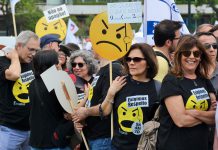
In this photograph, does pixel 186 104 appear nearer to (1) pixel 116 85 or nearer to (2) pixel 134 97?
(2) pixel 134 97

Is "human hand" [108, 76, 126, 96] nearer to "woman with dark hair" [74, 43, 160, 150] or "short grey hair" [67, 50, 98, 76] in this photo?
"woman with dark hair" [74, 43, 160, 150]

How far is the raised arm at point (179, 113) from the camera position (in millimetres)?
4148

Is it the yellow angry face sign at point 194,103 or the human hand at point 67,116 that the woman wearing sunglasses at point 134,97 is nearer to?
the yellow angry face sign at point 194,103

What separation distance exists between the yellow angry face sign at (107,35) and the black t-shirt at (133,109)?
48 centimetres

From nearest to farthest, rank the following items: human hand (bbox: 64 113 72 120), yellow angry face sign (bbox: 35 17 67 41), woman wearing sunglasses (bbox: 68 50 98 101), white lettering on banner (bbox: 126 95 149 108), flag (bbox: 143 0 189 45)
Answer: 1. white lettering on banner (bbox: 126 95 149 108)
2. human hand (bbox: 64 113 72 120)
3. woman wearing sunglasses (bbox: 68 50 98 101)
4. flag (bbox: 143 0 189 45)
5. yellow angry face sign (bbox: 35 17 67 41)

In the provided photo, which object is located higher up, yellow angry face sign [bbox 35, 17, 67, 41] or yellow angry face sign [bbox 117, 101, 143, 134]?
yellow angry face sign [bbox 35, 17, 67, 41]

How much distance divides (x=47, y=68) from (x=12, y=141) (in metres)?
1.30

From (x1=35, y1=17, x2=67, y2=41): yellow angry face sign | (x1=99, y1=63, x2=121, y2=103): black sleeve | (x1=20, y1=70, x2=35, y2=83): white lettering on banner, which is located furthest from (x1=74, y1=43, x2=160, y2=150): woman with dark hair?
(x1=35, y1=17, x2=67, y2=41): yellow angry face sign

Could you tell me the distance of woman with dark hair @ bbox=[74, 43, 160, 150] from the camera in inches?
180

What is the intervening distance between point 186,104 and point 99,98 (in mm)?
1092

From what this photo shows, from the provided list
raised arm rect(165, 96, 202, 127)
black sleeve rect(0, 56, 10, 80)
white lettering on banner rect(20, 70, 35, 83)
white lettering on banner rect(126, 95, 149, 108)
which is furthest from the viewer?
white lettering on banner rect(20, 70, 35, 83)

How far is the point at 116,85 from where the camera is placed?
15.2 ft

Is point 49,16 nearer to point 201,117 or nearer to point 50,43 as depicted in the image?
point 50,43

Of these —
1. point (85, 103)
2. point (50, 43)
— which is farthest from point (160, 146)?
point (50, 43)
